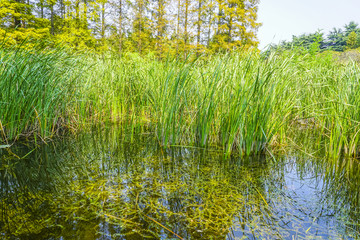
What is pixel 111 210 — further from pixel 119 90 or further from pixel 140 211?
pixel 119 90

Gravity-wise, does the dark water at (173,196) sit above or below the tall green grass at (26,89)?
below

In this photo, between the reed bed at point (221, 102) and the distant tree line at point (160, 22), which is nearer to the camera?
the reed bed at point (221, 102)

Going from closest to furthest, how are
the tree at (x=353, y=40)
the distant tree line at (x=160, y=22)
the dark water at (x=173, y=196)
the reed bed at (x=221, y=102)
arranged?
the dark water at (x=173, y=196) → the reed bed at (x=221, y=102) → the distant tree line at (x=160, y=22) → the tree at (x=353, y=40)

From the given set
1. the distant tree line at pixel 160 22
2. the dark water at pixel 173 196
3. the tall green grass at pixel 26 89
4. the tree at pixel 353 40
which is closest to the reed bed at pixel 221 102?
the tall green grass at pixel 26 89

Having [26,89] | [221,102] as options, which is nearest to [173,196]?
[221,102]

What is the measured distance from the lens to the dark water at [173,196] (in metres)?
1.05

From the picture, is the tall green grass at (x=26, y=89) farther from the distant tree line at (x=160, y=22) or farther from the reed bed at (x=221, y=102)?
the distant tree line at (x=160, y=22)

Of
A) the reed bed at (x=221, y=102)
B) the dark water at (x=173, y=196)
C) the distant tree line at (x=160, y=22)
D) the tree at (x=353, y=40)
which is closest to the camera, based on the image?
the dark water at (x=173, y=196)

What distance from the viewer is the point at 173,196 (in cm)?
138

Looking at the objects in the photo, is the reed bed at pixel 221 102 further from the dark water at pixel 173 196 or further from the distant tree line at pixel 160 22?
the distant tree line at pixel 160 22

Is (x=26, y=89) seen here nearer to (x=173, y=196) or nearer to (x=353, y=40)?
(x=173, y=196)

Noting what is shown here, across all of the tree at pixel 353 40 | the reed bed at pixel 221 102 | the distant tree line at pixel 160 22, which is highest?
the tree at pixel 353 40

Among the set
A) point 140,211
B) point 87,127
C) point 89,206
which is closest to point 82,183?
point 89,206

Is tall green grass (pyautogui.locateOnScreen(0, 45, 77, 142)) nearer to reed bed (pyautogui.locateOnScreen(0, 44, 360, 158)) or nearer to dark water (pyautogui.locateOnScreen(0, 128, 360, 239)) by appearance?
reed bed (pyautogui.locateOnScreen(0, 44, 360, 158))
